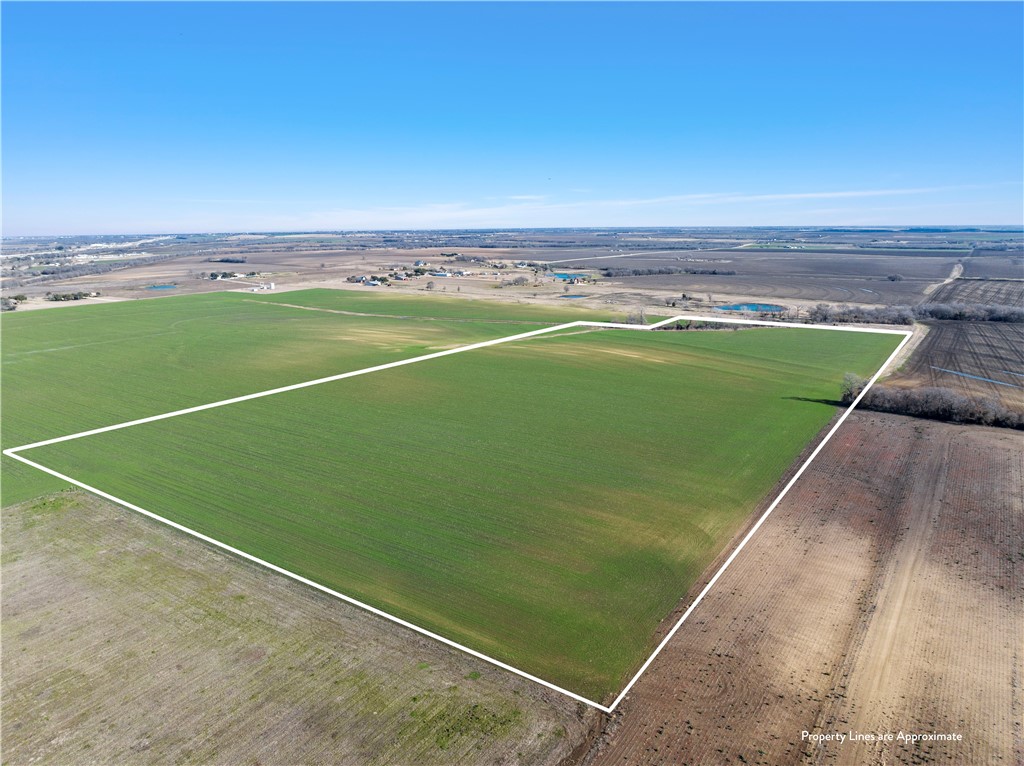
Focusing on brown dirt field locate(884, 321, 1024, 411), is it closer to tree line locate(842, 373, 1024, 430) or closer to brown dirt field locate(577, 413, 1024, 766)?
tree line locate(842, 373, 1024, 430)

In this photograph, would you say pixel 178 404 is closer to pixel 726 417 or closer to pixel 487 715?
pixel 487 715

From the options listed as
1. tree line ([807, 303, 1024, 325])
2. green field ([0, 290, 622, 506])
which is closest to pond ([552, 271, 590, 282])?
green field ([0, 290, 622, 506])

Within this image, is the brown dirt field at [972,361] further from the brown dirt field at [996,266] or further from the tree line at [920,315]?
the brown dirt field at [996,266]

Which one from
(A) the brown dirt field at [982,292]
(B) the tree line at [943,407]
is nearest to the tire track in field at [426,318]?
(B) the tree line at [943,407]

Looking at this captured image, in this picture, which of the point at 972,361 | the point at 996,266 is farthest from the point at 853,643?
the point at 996,266

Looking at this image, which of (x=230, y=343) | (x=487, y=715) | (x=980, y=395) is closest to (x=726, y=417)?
(x=980, y=395)

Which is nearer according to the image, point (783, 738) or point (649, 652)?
point (783, 738)
